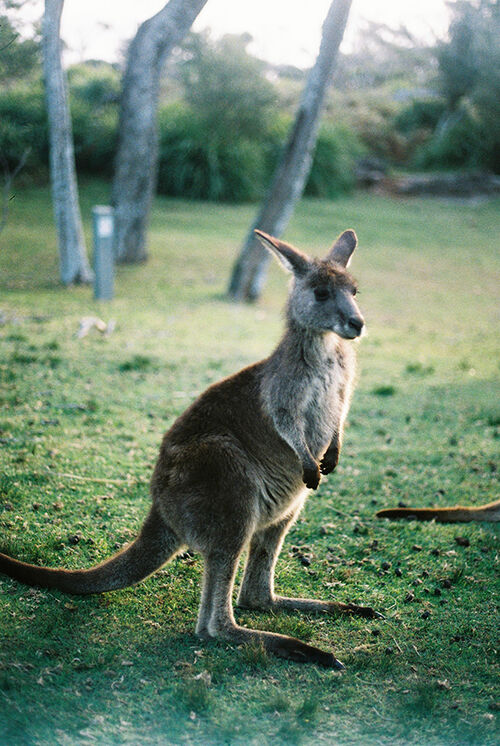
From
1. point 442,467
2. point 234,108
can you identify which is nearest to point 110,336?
point 442,467

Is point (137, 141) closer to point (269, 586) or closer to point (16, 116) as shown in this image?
point (16, 116)

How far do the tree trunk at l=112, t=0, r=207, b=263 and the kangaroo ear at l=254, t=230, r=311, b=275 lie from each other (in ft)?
23.9

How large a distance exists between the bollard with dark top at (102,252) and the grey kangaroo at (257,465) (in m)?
6.48

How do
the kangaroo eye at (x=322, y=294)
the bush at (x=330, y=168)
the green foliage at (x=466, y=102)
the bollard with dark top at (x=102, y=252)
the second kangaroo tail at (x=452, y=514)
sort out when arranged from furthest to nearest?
1. the bush at (x=330, y=168)
2. the green foliage at (x=466, y=102)
3. the bollard with dark top at (x=102, y=252)
4. the second kangaroo tail at (x=452, y=514)
5. the kangaroo eye at (x=322, y=294)

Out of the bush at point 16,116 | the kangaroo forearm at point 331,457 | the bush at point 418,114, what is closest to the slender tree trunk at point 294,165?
the bush at point 16,116

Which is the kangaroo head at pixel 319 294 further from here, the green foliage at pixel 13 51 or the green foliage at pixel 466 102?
the green foliage at pixel 466 102

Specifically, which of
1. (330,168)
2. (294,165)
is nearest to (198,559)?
(294,165)

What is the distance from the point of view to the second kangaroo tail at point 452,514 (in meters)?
4.43

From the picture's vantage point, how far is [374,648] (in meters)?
3.15

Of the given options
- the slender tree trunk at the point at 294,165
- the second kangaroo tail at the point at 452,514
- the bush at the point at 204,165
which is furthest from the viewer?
the bush at the point at 204,165

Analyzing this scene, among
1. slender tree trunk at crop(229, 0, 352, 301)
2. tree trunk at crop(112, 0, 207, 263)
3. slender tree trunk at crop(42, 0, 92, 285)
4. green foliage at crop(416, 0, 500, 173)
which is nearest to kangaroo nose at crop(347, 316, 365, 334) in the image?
slender tree trunk at crop(42, 0, 92, 285)

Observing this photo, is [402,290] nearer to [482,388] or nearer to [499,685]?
[482,388]

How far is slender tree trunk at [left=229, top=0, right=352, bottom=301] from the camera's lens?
29.3ft

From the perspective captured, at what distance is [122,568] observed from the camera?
3.08m
